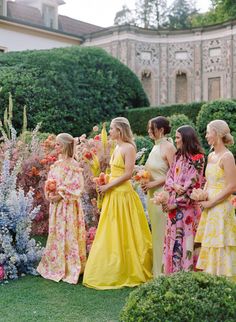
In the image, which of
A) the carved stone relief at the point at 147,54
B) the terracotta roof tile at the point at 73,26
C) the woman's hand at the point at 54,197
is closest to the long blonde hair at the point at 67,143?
the woman's hand at the point at 54,197

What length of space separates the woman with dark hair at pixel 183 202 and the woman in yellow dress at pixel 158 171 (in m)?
0.41

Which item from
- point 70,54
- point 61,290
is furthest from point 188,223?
point 70,54

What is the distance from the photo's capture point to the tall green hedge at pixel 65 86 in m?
12.9

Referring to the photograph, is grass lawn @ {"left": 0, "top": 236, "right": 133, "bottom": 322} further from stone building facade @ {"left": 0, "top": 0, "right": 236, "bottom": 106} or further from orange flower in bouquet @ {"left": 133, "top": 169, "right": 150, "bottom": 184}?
stone building facade @ {"left": 0, "top": 0, "right": 236, "bottom": 106}

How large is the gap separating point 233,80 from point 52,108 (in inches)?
515

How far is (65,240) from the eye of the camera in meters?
6.20

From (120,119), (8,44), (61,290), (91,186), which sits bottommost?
(61,290)

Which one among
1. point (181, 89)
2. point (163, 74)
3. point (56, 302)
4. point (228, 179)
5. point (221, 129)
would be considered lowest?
point (56, 302)

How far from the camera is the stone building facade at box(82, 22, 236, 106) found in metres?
24.2

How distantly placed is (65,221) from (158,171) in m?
1.37

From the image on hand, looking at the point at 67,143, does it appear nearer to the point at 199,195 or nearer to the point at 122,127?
the point at 122,127

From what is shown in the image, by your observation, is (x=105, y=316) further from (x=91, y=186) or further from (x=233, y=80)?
(x=233, y=80)

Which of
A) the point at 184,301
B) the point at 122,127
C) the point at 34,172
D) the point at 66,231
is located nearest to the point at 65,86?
the point at 34,172

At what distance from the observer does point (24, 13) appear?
84.6ft
